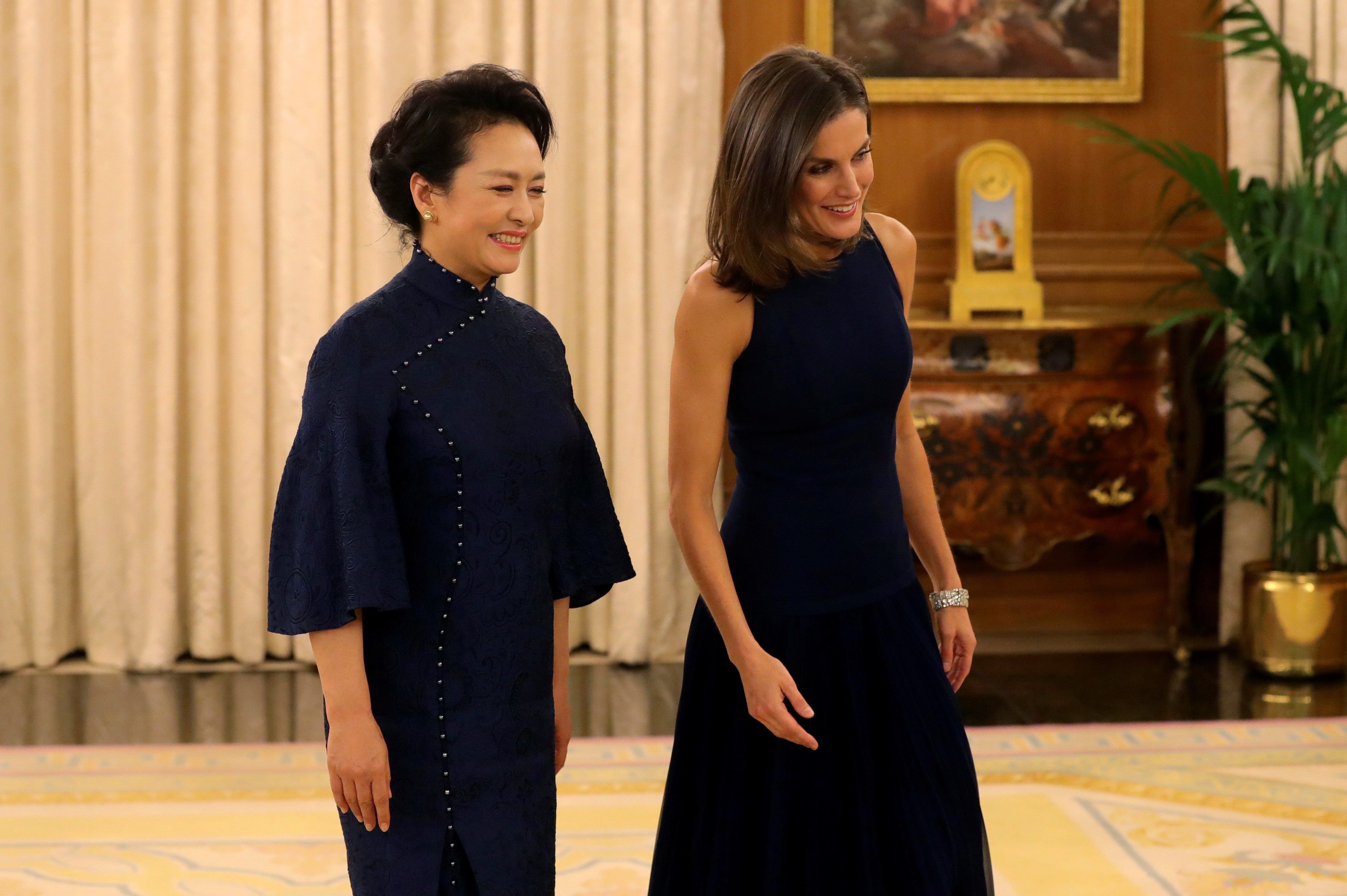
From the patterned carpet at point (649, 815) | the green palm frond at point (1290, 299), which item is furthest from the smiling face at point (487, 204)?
the green palm frond at point (1290, 299)

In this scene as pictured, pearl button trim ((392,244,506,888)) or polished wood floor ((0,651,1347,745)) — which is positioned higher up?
pearl button trim ((392,244,506,888))

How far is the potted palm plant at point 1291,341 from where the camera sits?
4.26 meters

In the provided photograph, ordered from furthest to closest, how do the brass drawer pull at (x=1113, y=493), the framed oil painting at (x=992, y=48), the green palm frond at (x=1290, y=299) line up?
1. the framed oil painting at (x=992, y=48)
2. the brass drawer pull at (x=1113, y=493)
3. the green palm frond at (x=1290, y=299)

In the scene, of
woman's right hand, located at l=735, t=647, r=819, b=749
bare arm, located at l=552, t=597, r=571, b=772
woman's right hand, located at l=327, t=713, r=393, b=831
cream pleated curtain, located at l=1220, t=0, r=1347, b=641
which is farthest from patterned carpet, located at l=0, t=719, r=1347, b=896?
woman's right hand, located at l=327, t=713, r=393, b=831

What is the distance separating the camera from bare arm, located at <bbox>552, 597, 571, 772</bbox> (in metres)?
1.76

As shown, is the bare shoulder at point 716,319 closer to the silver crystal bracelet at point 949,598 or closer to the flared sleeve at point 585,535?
the flared sleeve at point 585,535

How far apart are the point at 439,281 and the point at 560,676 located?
0.53 m

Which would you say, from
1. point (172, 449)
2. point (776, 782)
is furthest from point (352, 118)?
point (776, 782)

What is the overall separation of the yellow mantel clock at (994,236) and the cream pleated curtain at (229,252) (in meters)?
0.88

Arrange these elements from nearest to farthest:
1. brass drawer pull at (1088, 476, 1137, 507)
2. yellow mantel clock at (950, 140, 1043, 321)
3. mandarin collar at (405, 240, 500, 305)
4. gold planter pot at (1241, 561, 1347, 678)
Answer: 1. mandarin collar at (405, 240, 500, 305)
2. gold planter pot at (1241, 561, 1347, 678)
3. brass drawer pull at (1088, 476, 1137, 507)
4. yellow mantel clock at (950, 140, 1043, 321)

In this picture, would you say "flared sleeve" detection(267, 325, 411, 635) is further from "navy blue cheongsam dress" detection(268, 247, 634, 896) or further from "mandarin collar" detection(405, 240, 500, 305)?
"mandarin collar" detection(405, 240, 500, 305)

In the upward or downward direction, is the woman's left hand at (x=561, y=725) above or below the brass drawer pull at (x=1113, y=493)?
below

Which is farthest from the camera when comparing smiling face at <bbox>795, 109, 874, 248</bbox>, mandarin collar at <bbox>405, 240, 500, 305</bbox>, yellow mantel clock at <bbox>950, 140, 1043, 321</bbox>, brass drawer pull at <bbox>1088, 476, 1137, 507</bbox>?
yellow mantel clock at <bbox>950, 140, 1043, 321</bbox>

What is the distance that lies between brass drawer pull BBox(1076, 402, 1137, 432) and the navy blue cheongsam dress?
3.17 meters
